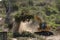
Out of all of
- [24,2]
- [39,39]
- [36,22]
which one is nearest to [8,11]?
[24,2]

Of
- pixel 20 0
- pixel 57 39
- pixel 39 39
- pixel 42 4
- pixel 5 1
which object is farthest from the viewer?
pixel 42 4

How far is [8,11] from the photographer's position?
11930mm

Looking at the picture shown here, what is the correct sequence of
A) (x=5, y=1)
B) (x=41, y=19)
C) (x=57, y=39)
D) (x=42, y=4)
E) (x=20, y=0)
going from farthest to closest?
(x=42, y=4), (x=20, y=0), (x=5, y=1), (x=41, y=19), (x=57, y=39)

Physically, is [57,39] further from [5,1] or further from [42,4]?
[42,4]

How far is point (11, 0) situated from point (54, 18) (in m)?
3.22

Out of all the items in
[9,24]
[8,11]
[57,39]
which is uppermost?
[8,11]

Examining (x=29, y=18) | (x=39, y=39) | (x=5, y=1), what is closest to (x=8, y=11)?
(x=5, y=1)

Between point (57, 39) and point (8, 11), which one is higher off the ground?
point (8, 11)

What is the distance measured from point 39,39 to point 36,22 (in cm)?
185

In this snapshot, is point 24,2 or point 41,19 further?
point 24,2

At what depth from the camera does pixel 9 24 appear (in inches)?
426

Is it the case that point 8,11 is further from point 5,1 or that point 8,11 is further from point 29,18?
point 29,18

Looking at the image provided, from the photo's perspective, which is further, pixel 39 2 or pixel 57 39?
pixel 39 2

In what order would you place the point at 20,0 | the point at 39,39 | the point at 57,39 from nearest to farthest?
the point at 39,39, the point at 57,39, the point at 20,0
